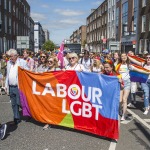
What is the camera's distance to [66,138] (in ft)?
19.5

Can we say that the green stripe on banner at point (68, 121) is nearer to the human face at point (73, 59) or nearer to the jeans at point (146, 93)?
the human face at point (73, 59)

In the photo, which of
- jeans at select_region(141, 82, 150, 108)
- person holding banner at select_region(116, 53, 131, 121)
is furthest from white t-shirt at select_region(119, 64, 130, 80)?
jeans at select_region(141, 82, 150, 108)

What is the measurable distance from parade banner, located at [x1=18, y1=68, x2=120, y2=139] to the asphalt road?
0.19m

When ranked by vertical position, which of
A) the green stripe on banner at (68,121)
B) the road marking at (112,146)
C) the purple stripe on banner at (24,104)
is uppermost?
the purple stripe on banner at (24,104)

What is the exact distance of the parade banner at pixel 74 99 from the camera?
5.74 metres

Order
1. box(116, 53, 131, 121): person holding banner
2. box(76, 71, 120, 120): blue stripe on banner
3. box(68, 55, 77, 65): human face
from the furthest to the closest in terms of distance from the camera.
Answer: box(116, 53, 131, 121): person holding banner → box(68, 55, 77, 65): human face → box(76, 71, 120, 120): blue stripe on banner

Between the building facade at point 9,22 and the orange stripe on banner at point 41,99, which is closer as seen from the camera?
the orange stripe on banner at point 41,99

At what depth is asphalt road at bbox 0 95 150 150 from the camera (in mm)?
5426

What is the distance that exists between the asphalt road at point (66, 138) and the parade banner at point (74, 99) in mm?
188

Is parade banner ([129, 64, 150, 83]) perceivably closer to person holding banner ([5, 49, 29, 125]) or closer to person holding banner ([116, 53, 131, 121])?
person holding banner ([116, 53, 131, 121])

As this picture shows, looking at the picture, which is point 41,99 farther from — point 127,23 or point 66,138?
point 127,23

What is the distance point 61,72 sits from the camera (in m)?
6.38

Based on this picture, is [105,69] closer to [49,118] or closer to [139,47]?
[49,118]

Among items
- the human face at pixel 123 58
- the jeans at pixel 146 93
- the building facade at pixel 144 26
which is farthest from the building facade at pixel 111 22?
the human face at pixel 123 58
